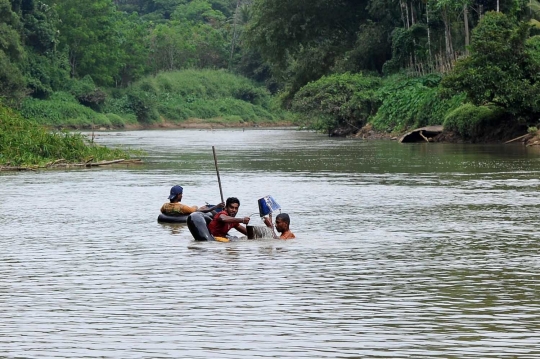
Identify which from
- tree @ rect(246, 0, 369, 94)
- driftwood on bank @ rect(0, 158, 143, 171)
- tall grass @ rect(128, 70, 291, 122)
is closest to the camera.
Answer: driftwood on bank @ rect(0, 158, 143, 171)

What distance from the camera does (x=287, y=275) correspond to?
12586mm

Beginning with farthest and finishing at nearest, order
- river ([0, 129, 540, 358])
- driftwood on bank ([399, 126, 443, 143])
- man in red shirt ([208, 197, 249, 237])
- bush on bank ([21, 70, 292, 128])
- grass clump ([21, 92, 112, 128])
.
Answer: bush on bank ([21, 70, 292, 128])
grass clump ([21, 92, 112, 128])
driftwood on bank ([399, 126, 443, 143])
man in red shirt ([208, 197, 249, 237])
river ([0, 129, 540, 358])

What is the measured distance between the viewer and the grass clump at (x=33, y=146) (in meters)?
32.7

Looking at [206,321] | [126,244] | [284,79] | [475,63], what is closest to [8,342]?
[206,321]

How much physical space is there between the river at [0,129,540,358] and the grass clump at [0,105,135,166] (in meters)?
7.22

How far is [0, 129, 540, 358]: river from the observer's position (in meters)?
9.09

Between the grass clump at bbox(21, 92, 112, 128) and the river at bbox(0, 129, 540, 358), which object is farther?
the grass clump at bbox(21, 92, 112, 128)

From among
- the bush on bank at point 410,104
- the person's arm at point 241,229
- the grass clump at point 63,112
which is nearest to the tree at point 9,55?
the grass clump at point 63,112

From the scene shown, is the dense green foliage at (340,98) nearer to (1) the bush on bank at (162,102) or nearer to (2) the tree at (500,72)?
(2) the tree at (500,72)

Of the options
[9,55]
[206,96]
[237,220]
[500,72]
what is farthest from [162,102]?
[237,220]

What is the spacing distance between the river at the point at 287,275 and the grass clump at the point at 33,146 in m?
7.22

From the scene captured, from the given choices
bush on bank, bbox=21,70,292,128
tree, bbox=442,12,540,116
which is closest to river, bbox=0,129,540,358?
tree, bbox=442,12,540,116

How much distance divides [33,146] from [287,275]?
22168 mm

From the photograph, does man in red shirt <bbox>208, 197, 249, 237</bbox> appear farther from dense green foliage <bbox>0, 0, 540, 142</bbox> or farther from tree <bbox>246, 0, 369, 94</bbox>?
tree <bbox>246, 0, 369, 94</bbox>
